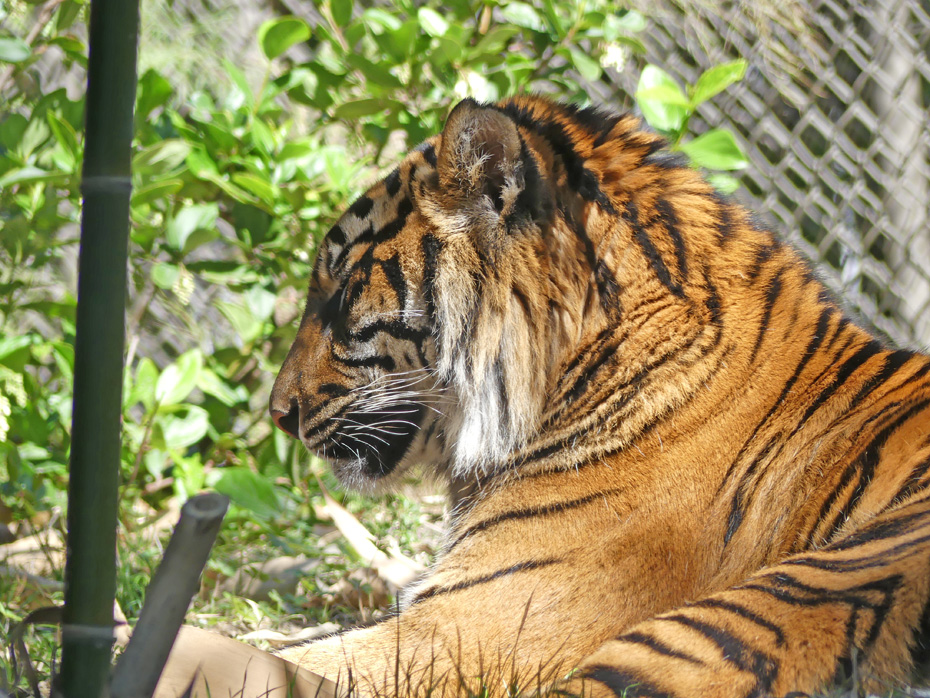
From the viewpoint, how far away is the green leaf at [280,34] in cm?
283

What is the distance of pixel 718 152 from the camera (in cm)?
261

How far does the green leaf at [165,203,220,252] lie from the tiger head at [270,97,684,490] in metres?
0.94

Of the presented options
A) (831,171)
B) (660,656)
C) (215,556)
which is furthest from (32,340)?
(831,171)

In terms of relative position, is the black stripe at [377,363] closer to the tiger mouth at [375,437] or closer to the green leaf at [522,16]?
the tiger mouth at [375,437]

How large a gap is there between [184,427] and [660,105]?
1.97m

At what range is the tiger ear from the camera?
1844 millimetres

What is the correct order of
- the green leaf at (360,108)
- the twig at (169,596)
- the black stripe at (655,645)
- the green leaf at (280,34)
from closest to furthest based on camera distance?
1. the twig at (169,596)
2. the black stripe at (655,645)
3. the green leaf at (280,34)
4. the green leaf at (360,108)

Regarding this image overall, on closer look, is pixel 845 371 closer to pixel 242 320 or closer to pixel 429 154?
pixel 429 154

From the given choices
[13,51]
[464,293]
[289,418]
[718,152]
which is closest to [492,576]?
[464,293]

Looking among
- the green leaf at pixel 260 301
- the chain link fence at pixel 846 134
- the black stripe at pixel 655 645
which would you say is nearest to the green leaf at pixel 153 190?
the green leaf at pixel 260 301

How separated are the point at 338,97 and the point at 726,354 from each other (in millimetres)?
2090

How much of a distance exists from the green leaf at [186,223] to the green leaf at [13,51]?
0.67m

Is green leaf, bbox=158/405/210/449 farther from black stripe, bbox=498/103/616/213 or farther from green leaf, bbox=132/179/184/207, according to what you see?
black stripe, bbox=498/103/616/213

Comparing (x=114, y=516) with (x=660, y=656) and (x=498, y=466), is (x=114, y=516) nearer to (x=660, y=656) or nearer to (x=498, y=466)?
(x=660, y=656)
